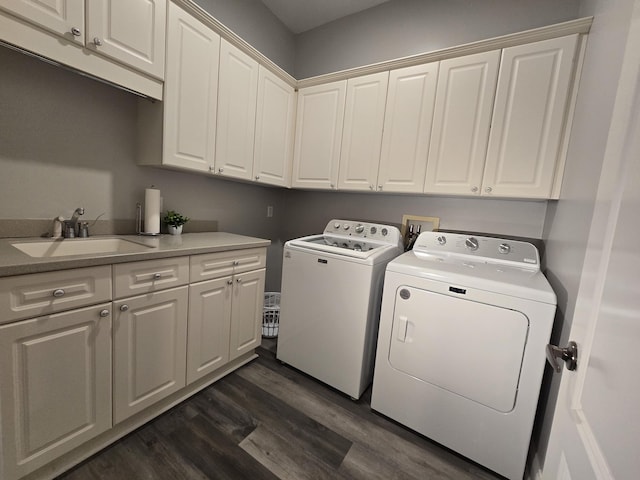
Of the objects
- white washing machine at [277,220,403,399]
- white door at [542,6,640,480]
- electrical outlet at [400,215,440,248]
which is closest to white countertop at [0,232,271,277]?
white washing machine at [277,220,403,399]

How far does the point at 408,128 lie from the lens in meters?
1.92

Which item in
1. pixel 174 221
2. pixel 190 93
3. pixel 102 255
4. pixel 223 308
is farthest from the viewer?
pixel 174 221

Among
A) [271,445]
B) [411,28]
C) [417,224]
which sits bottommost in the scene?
[271,445]

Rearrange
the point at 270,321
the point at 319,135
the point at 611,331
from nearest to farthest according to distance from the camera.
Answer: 1. the point at 611,331
2. the point at 319,135
3. the point at 270,321

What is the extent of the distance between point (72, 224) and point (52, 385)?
33.7 inches

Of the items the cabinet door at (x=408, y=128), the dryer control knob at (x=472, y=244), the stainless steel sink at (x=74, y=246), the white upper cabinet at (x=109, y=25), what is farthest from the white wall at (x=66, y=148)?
the dryer control knob at (x=472, y=244)

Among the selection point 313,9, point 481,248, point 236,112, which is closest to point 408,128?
point 481,248

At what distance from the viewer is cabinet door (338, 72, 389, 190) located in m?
2.03

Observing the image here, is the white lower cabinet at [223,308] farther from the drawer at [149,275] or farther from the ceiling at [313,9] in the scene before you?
the ceiling at [313,9]

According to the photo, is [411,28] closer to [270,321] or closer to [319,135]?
[319,135]

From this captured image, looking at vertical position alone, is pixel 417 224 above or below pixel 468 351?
above

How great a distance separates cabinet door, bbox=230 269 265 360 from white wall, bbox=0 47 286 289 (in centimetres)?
80

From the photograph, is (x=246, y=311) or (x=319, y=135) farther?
(x=319, y=135)

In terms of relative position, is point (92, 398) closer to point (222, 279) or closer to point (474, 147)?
point (222, 279)
